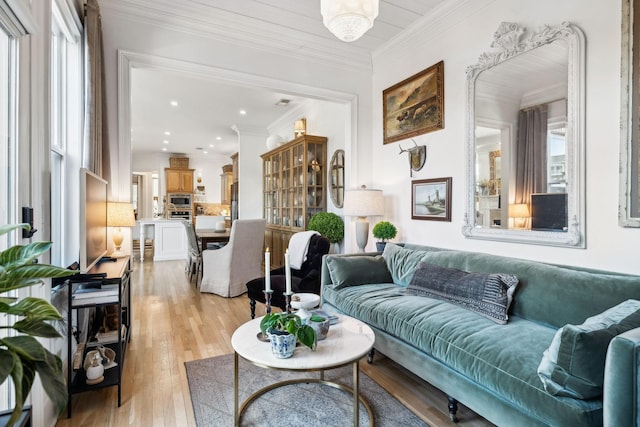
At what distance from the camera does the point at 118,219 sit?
281 centimetres

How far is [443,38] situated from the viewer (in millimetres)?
3287

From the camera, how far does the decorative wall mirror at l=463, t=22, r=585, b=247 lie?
2.25 meters

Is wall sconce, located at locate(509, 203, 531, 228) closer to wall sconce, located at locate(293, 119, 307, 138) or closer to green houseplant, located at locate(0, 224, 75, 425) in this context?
green houseplant, located at locate(0, 224, 75, 425)

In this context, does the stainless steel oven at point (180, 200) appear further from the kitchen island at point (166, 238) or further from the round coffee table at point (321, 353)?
the round coffee table at point (321, 353)

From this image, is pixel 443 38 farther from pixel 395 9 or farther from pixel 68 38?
pixel 68 38

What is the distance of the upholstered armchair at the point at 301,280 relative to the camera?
3244mm

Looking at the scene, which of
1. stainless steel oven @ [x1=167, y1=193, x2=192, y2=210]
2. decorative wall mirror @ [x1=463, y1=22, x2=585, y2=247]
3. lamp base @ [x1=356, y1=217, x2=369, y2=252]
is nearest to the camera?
decorative wall mirror @ [x1=463, y1=22, x2=585, y2=247]

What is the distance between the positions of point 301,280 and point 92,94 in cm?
235

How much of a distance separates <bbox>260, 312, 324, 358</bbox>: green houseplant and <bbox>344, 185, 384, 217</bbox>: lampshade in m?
2.15

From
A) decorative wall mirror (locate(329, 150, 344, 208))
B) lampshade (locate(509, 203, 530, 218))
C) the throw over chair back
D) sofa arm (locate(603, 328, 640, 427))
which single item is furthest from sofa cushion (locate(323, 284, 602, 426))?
the throw over chair back

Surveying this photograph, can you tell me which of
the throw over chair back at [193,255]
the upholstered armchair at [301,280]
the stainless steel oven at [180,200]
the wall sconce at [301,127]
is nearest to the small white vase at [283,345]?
the upholstered armchair at [301,280]

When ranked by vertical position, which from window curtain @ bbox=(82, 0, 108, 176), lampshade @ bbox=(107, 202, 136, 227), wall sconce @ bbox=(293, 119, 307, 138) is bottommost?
lampshade @ bbox=(107, 202, 136, 227)

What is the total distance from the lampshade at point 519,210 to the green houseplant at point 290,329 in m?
1.89

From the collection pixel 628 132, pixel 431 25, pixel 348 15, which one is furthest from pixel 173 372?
pixel 431 25
